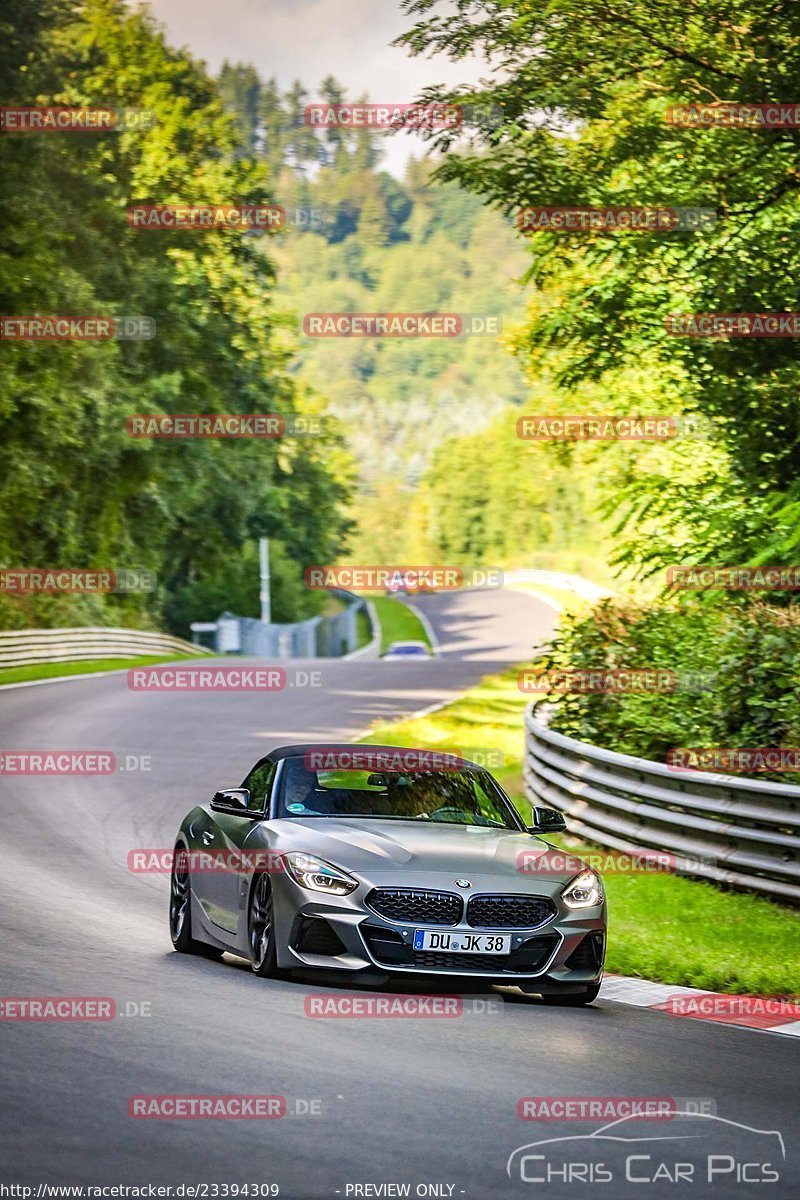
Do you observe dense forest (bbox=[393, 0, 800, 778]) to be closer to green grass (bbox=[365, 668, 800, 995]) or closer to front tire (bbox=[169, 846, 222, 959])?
green grass (bbox=[365, 668, 800, 995])

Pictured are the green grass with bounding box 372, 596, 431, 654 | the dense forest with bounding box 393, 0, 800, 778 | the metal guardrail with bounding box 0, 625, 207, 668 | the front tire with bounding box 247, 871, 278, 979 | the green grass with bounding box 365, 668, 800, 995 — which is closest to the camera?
the front tire with bounding box 247, 871, 278, 979

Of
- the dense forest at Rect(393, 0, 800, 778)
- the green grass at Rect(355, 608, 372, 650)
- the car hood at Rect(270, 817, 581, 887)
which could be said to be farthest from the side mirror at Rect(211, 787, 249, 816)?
the green grass at Rect(355, 608, 372, 650)

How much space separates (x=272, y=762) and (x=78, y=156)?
5074cm

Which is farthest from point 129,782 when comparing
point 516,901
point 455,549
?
point 455,549

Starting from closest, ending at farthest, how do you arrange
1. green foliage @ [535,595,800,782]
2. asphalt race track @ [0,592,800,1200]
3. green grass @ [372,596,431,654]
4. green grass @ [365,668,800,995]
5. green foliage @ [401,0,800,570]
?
asphalt race track @ [0,592,800,1200] → green grass @ [365,668,800,995] → green foliage @ [535,595,800,782] → green foliage @ [401,0,800,570] → green grass @ [372,596,431,654]

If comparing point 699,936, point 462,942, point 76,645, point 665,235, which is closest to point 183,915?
point 462,942

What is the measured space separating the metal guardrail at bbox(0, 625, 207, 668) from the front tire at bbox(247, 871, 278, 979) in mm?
33106

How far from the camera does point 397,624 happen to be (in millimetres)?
90438

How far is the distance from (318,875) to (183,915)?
2027 mm

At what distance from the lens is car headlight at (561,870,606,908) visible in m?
9.33

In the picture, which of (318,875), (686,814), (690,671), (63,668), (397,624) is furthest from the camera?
(397,624)

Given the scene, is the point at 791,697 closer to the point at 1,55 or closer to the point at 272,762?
the point at 272,762

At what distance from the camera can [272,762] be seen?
10.6 metres

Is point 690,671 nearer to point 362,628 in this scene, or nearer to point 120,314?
point 120,314
